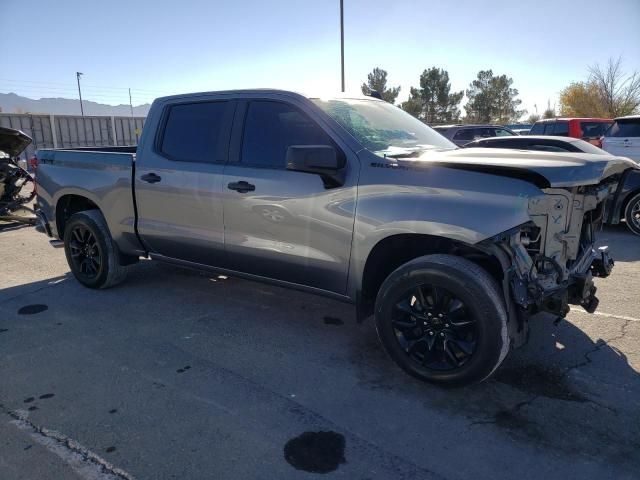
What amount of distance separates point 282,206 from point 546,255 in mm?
1817

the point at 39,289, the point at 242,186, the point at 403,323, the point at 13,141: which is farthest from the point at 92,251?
the point at 13,141

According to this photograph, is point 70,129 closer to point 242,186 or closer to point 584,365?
point 242,186

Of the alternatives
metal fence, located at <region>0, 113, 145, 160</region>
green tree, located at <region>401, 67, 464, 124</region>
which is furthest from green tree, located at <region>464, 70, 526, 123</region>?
metal fence, located at <region>0, 113, 145, 160</region>

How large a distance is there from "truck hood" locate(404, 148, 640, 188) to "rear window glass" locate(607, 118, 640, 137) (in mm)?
8620

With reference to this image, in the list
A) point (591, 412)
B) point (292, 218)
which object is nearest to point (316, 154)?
point (292, 218)

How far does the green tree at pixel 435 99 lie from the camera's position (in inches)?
1839

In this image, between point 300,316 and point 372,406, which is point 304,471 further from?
point 300,316

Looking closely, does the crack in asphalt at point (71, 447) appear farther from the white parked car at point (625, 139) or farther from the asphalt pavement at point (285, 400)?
the white parked car at point (625, 139)

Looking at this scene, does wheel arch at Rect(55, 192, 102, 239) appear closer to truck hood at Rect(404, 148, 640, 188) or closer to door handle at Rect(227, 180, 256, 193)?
door handle at Rect(227, 180, 256, 193)

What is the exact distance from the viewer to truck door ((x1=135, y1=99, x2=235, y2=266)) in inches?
163

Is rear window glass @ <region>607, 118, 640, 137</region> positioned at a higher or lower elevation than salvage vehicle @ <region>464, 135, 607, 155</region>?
higher

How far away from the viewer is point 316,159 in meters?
3.24

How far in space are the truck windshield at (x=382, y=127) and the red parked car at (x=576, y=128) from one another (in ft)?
38.0

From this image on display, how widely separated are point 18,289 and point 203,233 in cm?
268
